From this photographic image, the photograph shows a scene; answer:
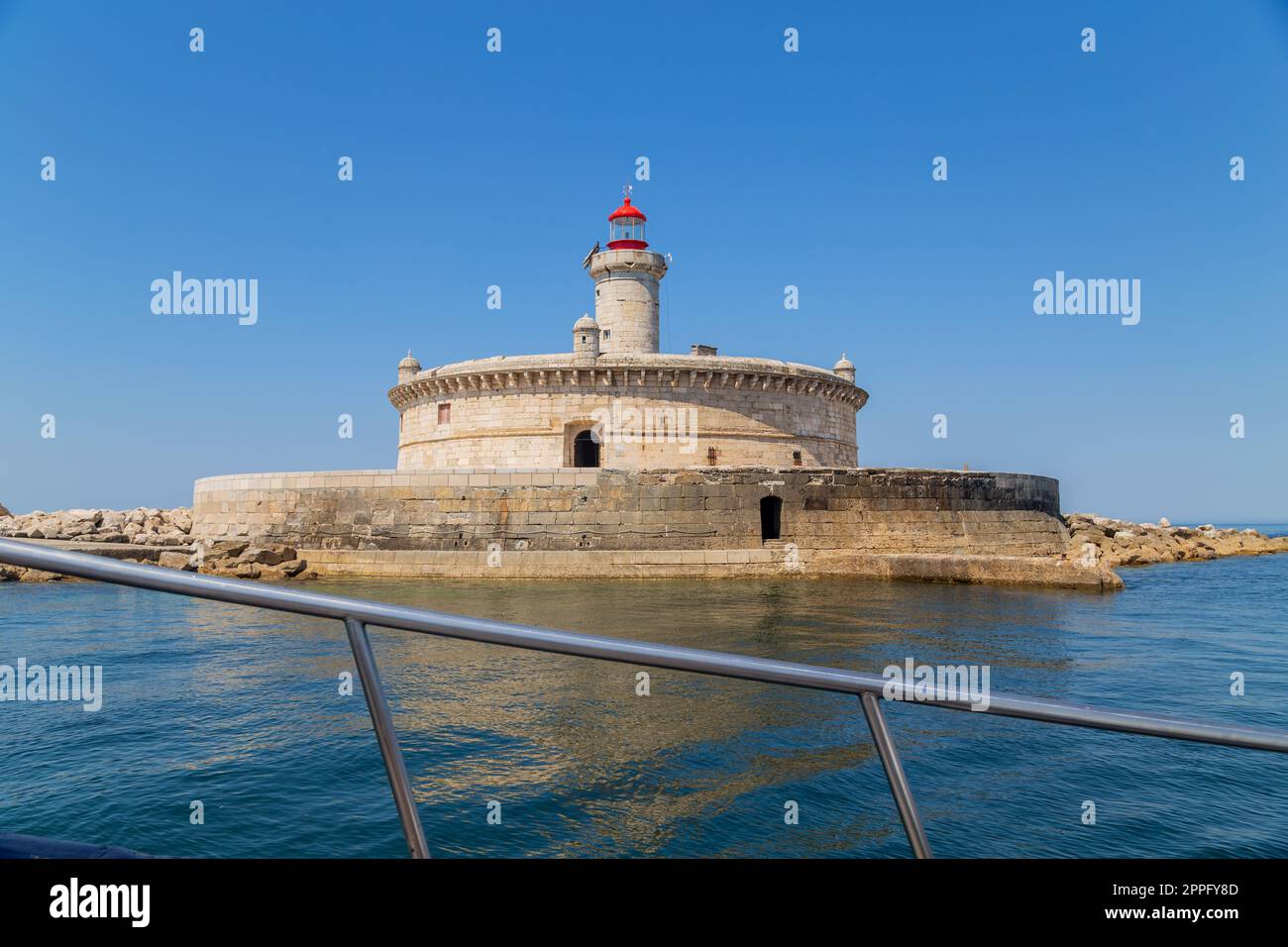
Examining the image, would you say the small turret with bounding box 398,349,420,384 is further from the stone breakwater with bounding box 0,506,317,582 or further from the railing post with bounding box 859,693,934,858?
the railing post with bounding box 859,693,934,858

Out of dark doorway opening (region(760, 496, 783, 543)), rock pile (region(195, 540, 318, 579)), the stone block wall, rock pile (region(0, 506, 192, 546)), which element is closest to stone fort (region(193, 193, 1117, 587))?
dark doorway opening (region(760, 496, 783, 543))

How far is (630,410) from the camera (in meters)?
24.7

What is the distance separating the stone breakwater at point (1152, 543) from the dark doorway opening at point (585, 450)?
13798 millimetres

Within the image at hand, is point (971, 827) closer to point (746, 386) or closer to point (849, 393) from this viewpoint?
point (746, 386)

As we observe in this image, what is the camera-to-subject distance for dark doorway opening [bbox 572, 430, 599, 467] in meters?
25.2

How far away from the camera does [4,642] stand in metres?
10.2

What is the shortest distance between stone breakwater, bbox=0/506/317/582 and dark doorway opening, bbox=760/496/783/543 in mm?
10583

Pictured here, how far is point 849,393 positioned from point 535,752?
24638 mm

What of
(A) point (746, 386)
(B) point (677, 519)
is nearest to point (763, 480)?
(B) point (677, 519)

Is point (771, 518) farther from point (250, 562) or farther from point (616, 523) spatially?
point (250, 562)

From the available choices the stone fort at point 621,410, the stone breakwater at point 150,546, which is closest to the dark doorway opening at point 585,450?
the stone fort at point 621,410

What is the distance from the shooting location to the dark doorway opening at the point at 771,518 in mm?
18891

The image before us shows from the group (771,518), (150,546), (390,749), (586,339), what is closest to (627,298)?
(586,339)

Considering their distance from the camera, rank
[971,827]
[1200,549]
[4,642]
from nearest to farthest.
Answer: [971,827] → [4,642] → [1200,549]
